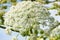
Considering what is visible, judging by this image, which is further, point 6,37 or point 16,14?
point 6,37

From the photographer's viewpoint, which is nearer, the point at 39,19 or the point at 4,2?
the point at 39,19

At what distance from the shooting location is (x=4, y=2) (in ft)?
4.96

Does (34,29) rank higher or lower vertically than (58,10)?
higher

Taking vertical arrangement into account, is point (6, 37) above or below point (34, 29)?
below

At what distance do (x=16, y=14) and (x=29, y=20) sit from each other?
0.05 metres

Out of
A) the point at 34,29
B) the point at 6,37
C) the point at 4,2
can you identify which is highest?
the point at 34,29

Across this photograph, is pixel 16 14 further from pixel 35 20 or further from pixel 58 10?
pixel 58 10

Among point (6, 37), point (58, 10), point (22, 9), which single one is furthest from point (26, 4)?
point (58, 10)

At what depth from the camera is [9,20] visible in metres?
0.61

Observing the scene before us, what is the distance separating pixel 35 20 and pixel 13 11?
3.6 inches

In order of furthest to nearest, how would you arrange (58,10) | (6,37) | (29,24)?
1. (58,10)
2. (6,37)
3. (29,24)

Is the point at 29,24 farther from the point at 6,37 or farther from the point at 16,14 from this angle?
the point at 6,37

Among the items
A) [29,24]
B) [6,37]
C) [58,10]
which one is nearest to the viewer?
[29,24]

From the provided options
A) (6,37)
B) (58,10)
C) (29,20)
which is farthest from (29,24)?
(58,10)
